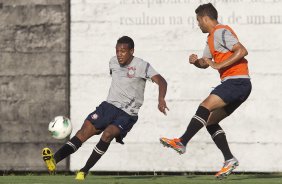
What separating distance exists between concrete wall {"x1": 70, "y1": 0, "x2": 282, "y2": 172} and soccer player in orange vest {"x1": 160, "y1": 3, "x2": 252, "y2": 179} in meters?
2.57

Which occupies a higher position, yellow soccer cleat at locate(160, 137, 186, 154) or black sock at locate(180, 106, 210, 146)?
black sock at locate(180, 106, 210, 146)

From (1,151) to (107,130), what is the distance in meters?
3.03

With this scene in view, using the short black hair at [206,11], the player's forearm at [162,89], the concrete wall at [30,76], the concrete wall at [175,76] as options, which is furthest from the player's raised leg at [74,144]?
the concrete wall at [30,76]

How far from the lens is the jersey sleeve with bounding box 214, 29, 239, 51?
1006 centimetres

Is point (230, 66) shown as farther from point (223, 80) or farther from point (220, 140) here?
point (220, 140)

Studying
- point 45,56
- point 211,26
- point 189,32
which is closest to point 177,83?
point 189,32

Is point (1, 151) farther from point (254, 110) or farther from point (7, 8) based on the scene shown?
point (254, 110)

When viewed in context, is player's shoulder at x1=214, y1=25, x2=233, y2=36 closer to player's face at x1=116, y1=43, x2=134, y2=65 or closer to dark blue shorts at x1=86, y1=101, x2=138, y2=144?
player's face at x1=116, y1=43, x2=134, y2=65

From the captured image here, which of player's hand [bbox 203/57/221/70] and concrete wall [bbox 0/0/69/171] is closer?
player's hand [bbox 203/57/221/70]

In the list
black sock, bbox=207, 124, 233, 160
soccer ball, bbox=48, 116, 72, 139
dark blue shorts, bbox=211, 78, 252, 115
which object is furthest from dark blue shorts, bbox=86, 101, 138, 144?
dark blue shorts, bbox=211, 78, 252, 115

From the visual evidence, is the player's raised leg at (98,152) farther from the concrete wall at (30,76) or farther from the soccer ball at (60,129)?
the concrete wall at (30,76)

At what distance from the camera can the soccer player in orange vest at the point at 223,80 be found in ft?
32.7

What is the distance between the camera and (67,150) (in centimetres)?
1080

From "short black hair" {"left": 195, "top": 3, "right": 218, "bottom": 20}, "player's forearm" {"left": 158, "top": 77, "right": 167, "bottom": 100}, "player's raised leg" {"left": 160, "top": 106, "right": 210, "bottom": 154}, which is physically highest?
"short black hair" {"left": 195, "top": 3, "right": 218, "bottom": 20}
